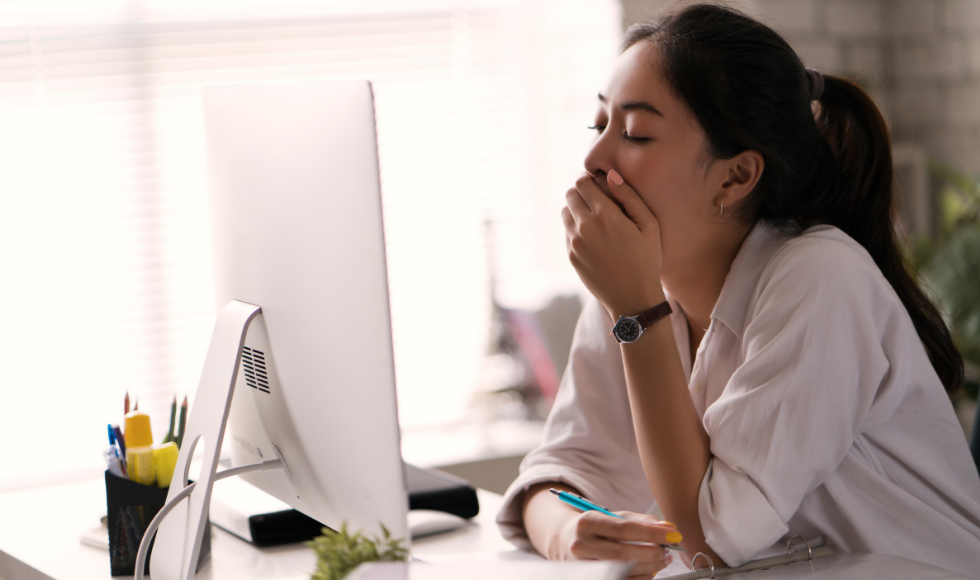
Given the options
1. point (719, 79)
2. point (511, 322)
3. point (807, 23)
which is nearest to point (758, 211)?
point (719, 79)

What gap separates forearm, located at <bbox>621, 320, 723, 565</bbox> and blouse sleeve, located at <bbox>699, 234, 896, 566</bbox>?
0.06 feet

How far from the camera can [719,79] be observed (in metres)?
1.04

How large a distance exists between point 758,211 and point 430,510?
1.92ft

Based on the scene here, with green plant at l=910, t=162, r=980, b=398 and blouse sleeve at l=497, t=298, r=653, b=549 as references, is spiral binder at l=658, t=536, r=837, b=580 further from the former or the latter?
green plant at l=910, t=162, r=980, b=398

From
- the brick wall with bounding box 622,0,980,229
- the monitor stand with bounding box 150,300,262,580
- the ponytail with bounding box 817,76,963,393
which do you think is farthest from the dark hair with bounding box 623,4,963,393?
the brick wall with bounding box 622,0,980,229

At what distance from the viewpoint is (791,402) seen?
900mm

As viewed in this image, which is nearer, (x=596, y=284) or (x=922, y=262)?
(x=596, y=284)

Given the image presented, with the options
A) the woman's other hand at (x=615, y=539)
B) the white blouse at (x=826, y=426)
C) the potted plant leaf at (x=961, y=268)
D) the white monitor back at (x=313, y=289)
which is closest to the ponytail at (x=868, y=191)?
the white blouse at (x=826, y=426)

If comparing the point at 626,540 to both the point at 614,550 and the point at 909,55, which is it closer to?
the point at 614,550

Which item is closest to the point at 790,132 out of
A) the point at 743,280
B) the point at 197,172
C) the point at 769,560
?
the point at 743,280

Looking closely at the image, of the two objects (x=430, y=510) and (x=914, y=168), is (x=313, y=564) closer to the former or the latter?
(x=430, y=510)

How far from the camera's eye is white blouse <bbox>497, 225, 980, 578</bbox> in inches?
35.2

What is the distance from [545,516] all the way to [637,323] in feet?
0.80

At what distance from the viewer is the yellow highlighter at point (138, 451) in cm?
97
